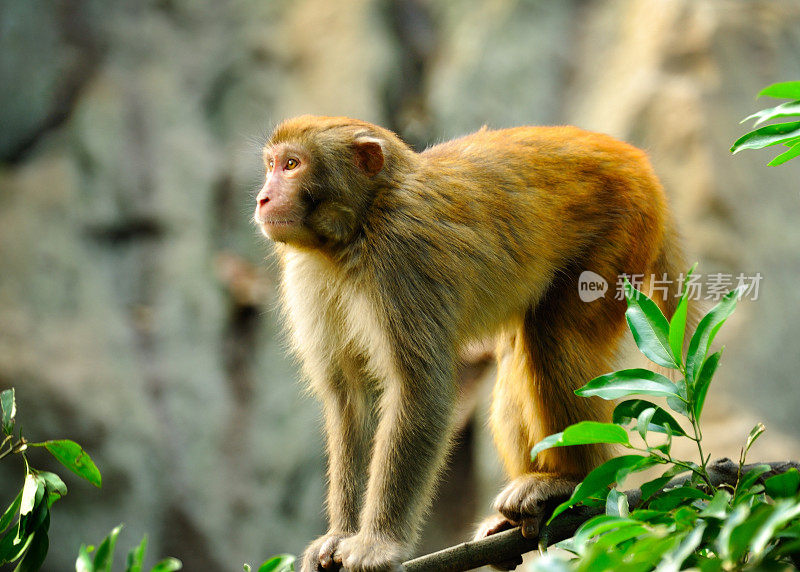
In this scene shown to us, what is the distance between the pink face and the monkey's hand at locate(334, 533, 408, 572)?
1.52 metres

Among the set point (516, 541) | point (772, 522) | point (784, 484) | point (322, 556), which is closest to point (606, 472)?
point (784, 484)

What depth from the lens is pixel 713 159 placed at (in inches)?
348

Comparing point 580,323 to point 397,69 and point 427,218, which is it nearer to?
point 427,218

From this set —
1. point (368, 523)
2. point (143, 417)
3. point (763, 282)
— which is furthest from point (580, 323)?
point (143, 417)

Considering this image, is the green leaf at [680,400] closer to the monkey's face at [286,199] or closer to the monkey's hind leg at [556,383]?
the monkey's hind leg at [556,383]

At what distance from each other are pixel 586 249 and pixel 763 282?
4595 millimetres

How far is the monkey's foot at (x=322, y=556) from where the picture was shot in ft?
14.1

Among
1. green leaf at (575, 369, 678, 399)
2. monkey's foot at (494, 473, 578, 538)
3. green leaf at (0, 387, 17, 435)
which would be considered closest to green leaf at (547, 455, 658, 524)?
green leaf at (575, 369, 678, 399)

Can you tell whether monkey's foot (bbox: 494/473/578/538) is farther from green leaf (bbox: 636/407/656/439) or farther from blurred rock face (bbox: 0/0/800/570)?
blurred rock face (bbox: 0/0/800/570)

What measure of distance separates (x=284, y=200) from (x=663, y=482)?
2.25m

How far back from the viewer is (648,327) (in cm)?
314

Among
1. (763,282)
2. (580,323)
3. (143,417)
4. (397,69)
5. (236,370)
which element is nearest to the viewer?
(580,323)

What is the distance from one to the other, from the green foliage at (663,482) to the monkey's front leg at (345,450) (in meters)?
1.63

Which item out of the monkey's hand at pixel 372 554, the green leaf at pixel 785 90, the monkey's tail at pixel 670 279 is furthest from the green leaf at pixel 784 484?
the monkey's tail at pixel 670 279
